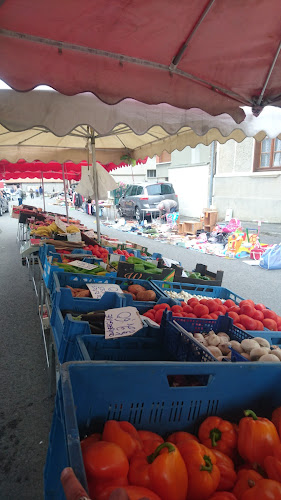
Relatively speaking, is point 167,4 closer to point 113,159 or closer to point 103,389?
point 103,389

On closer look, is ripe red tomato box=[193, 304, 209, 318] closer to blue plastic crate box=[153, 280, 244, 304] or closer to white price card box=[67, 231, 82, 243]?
blue plastic crate box=[153, 280, 244, 304]

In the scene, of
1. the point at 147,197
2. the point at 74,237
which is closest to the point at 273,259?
the point at 74,237

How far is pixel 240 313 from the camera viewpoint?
298cm

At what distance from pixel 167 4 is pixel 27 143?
591 centimetres

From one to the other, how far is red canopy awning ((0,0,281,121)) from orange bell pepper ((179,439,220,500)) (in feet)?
7.69

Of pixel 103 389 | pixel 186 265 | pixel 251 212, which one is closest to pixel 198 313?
pixel 103 389

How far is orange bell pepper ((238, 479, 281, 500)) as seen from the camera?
87cm

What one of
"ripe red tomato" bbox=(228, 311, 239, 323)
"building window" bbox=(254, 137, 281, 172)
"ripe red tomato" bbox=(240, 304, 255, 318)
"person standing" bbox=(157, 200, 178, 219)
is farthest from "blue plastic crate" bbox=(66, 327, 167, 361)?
"person standing" bbox=(157, 200, 178, 219)

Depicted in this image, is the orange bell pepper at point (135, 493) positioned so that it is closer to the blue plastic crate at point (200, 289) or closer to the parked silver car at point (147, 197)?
the blue plastic crate at point (200, 289)

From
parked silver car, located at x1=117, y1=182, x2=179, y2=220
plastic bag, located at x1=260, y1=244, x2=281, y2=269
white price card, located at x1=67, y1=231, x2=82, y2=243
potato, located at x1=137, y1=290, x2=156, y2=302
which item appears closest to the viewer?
potato, located at x1=137, y1=290, x2=156, y2=302

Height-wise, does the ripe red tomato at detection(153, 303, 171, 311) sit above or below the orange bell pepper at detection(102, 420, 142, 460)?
below

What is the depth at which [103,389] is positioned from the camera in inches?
44.4

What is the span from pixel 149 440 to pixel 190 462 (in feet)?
0.58

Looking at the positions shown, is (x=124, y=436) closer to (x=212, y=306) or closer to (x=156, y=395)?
(x=156, y=395)
